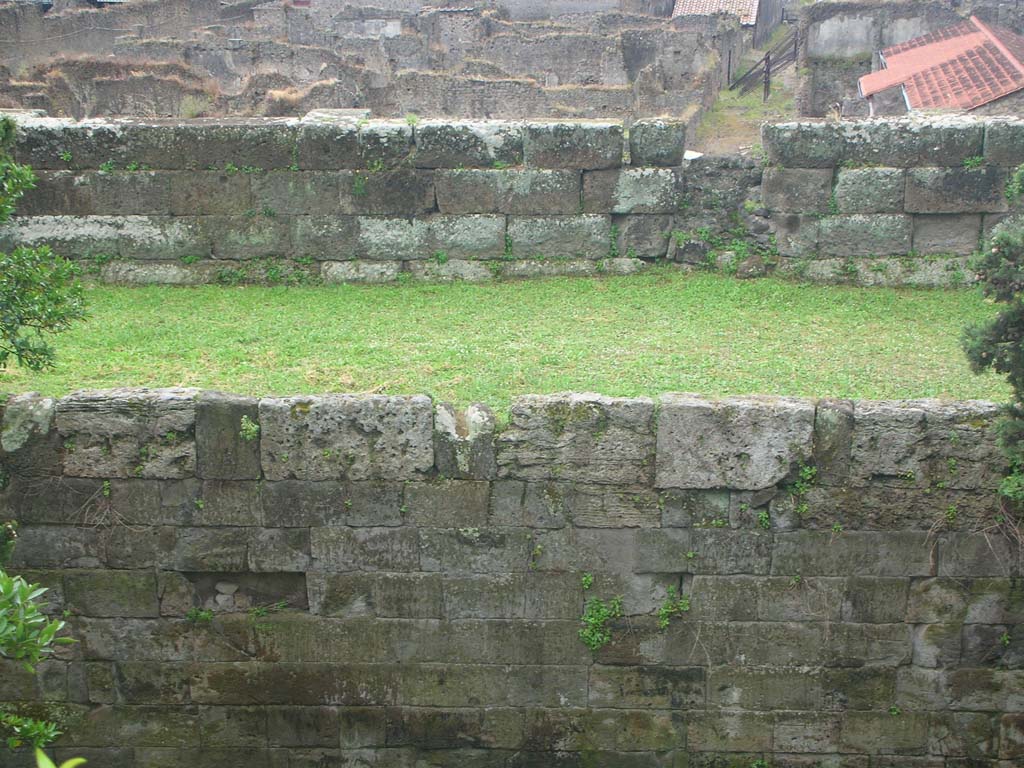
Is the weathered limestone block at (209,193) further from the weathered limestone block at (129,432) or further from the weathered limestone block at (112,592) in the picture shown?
the weathered limestone block at (112,592)

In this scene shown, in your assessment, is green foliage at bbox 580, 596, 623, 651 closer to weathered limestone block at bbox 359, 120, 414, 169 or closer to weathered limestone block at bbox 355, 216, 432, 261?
weathered limestone block at bbox 355, 216, 432, 261

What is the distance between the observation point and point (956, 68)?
17703 millimetres

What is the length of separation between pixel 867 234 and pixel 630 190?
2080 millimetres

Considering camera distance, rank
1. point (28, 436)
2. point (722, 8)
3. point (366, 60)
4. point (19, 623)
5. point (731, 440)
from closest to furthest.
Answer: point (19, 623), point (731, 440), point (28, 436), point (366, 60), point (722, 8)

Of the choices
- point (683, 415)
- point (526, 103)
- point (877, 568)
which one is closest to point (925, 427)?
point (877, 568)

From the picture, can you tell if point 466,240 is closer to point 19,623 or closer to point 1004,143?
point 1004,143

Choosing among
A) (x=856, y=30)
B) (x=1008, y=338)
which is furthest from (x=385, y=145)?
(x=856, y=30)

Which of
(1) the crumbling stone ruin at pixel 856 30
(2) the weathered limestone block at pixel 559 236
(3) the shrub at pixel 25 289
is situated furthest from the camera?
(1) the crumbling stone ruin at pixel 856 30

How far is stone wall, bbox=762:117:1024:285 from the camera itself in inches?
374

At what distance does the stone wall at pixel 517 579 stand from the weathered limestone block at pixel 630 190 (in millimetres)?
3700

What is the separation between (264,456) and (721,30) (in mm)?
28781

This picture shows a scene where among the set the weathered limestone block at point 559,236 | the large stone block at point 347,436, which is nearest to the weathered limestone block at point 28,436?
the large stone block at point 347,436

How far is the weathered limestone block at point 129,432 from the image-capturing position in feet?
21.4

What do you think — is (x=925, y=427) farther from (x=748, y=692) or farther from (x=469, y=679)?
(x=469, y=679)
